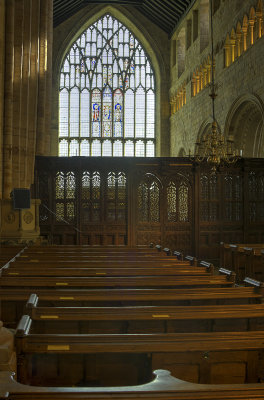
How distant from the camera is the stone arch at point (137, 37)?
22953mm

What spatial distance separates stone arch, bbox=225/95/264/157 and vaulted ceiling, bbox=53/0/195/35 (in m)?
6.68

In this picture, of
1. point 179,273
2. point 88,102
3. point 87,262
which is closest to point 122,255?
point 87,262

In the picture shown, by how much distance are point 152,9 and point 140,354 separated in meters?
21.6

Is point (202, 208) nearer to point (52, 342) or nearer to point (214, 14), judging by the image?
point (214, 14)

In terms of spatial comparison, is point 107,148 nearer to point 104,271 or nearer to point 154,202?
point 154,202

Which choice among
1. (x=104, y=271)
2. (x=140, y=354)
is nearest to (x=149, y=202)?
(x=104, y=271)

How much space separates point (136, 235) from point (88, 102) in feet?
42.7

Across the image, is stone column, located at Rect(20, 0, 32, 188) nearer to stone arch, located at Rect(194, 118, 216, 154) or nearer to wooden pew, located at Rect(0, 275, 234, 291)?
wooden pew, located at Rect(0, 275, 234, 291)

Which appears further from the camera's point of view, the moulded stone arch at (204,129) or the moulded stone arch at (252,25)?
the moulded stone arch at (204,129)

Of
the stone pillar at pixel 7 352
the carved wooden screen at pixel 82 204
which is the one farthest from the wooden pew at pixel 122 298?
the carved wooden screen at pixel 82 204

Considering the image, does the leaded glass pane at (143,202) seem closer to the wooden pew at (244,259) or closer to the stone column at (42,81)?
the stone column at (42,81)

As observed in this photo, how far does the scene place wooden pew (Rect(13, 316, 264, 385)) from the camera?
2529mm

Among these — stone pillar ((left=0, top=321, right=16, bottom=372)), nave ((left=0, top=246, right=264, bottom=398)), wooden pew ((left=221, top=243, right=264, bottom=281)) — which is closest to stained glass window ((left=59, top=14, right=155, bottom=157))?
wooden pew ((left=221, top=243, right=264, bottom=281))

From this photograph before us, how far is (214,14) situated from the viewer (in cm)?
1702
